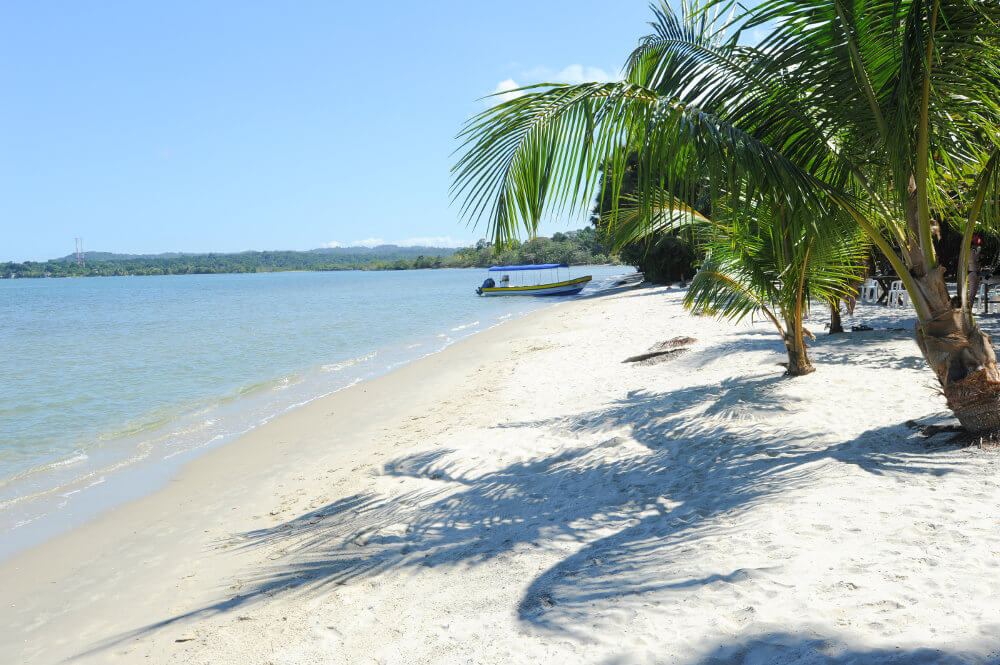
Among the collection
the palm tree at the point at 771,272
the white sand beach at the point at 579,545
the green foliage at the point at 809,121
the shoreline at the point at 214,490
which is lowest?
the shoreline at the point at 214,490

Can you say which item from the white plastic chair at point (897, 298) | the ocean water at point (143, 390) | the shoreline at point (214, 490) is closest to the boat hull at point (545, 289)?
the ocean water at point (143, 390)

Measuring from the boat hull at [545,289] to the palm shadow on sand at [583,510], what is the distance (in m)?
36.4

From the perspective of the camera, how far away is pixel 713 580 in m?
3.06

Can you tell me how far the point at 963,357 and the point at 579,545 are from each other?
111 inches

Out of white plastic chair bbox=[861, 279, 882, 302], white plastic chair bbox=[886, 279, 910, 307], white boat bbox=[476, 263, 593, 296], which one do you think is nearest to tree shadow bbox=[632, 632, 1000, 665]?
white plastic chair bbox=[886, 279, 910, 307]

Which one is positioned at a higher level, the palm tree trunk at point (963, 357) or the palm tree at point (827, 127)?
the palm tree at point (827, 127)

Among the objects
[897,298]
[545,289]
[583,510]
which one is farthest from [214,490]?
[545,289]

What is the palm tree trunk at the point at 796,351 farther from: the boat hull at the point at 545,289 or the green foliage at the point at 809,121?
the boat hull at the point at 545,289

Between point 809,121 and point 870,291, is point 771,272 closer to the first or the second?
point 809,121

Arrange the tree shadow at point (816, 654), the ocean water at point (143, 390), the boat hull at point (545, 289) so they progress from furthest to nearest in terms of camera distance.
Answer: the boat hull at point (545, 289) < the ocean water at point (143, 390) < the tree shadow at point (816, 654)

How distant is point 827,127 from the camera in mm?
4445

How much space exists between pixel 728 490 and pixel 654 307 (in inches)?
715

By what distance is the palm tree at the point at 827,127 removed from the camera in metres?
3.79

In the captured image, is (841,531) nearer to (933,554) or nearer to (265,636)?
(933,554)
